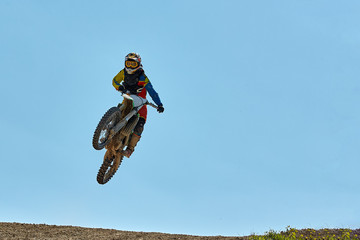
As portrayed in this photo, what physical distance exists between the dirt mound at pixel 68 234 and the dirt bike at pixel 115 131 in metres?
1.64

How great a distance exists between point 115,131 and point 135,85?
1633 mm

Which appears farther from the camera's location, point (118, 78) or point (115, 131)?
point (118, 78)

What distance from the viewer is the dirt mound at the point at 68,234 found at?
11444 mm

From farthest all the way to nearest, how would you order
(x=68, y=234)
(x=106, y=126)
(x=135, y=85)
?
(x=68, y=234) < (x=135, y=85) < (x=106, y=126)

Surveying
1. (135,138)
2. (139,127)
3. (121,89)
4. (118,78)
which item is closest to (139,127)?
(139,127)

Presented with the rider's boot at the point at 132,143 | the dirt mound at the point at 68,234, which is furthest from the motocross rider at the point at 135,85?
the dirt mound at the point at 68,234

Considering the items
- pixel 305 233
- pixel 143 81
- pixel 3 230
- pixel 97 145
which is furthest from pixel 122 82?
pixel 305 233

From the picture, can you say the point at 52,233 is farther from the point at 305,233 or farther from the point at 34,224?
the point at 305,233

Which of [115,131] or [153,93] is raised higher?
[153,93]

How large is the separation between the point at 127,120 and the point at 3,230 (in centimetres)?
522

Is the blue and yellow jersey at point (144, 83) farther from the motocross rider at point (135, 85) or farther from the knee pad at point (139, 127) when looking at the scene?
the knee pad at point (139, 127)

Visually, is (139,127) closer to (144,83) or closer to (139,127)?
(139,127)

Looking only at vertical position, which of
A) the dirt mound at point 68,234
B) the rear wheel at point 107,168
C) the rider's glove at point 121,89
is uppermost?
the rider's glove at point 121,89

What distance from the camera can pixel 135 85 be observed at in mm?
11156
